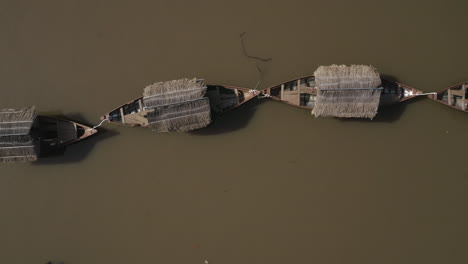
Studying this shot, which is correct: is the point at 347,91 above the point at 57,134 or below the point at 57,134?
above

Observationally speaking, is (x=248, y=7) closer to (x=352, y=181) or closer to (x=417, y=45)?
(x=417, y=45)

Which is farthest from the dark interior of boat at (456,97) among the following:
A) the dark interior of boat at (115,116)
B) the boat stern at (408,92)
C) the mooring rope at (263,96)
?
the dark interior of boat at (115,116)

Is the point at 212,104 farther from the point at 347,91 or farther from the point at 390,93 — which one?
the point at 390,93

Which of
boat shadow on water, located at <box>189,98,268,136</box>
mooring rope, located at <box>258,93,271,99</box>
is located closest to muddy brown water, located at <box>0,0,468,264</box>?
boat shadow on water, located at <box>189,98,268,136</box>

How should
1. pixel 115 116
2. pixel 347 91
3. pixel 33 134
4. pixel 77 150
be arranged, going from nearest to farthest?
pixel 347 91 → pixel 33 134 → pixel 115 116 → pixel 77 150

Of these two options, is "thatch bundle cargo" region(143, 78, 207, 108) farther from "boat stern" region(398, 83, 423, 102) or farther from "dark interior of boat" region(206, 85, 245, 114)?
"boat stern" region(398, 83, 423, 102)

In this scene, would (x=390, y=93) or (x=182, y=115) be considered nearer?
(x=182, y=115)

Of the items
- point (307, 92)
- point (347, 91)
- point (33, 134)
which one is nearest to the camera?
point (347, 91)

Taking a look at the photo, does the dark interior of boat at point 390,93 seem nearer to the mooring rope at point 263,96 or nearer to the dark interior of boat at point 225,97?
the mooring rope at point 263,96

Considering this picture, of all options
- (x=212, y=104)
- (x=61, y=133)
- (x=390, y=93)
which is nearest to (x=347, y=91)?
(x=390, y=93)
